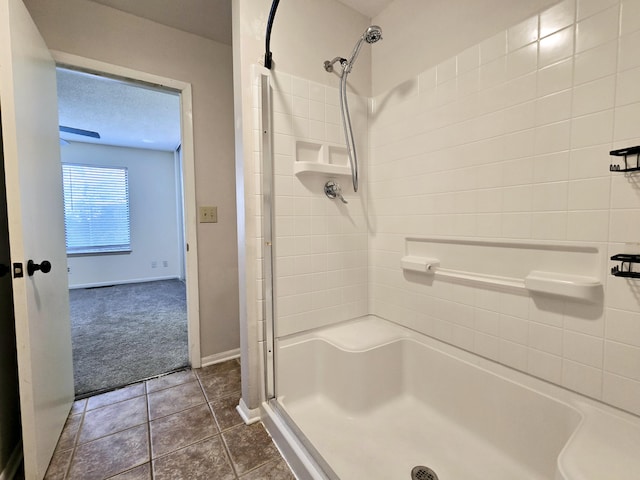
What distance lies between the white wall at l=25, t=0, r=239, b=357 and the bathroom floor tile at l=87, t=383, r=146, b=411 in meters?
0.43

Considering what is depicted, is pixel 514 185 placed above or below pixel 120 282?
above

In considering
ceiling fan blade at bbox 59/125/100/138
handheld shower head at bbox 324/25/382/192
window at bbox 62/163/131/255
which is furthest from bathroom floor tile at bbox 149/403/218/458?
window at bbox 62/163/131/255

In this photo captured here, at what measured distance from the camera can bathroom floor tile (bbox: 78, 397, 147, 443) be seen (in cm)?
138

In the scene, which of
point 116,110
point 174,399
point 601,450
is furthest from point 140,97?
point 601,450

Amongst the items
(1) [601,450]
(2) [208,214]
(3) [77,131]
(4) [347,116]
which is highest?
(3) [77,131]

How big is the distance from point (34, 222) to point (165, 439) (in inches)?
43.9

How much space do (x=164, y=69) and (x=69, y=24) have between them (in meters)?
0.48

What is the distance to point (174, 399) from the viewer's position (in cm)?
163

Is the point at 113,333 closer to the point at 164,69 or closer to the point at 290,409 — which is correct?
the point at 290,409

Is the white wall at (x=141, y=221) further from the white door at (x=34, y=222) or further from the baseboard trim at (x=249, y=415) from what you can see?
the baseboard trim at (x=249, y=415)

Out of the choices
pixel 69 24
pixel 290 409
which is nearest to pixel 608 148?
pixel 290 409

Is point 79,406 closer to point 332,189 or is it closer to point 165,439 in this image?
point 165,439

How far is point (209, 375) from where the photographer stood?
190 centimetres

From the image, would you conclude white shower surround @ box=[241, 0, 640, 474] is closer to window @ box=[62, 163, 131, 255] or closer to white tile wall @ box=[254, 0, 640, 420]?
white tile wall @ box=[254, 0, 640, 420]
